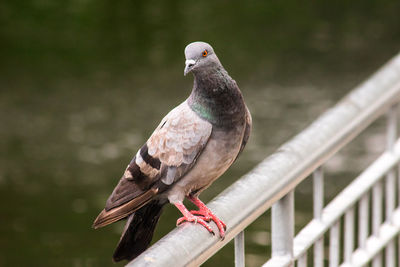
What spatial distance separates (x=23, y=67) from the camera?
918 cm

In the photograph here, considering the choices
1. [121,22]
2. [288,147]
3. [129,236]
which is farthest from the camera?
[121,22]

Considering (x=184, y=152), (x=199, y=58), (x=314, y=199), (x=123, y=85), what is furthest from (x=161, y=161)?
(x=123, y=85)

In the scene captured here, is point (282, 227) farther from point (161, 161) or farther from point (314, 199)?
point (161, 161)

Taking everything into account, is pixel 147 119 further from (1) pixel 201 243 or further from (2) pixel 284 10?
(1) pixel 201 243

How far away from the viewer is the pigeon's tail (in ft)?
8.05

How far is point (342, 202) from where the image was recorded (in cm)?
232

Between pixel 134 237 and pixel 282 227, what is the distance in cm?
57

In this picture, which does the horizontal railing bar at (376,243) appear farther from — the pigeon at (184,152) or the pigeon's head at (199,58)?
the pigeon's head at (199,58)

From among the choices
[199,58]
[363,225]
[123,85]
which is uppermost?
[199,58]

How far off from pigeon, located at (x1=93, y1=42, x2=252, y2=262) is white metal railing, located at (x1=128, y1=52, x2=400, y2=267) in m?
0.28

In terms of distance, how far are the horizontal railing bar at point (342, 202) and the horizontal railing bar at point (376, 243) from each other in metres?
0.19

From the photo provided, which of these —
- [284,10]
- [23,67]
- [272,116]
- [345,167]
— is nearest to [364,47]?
[284,10]

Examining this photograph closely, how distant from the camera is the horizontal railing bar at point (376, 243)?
2479mm

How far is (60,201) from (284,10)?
493cm
